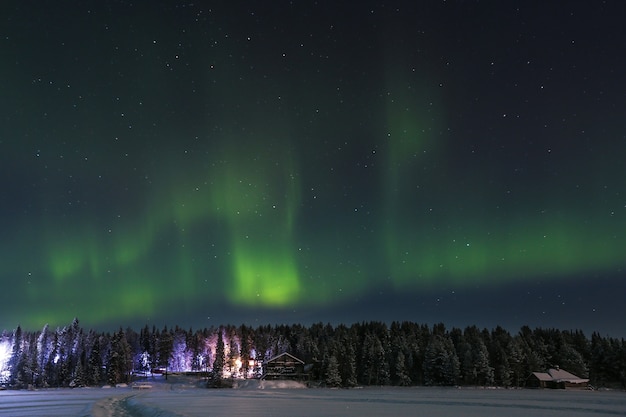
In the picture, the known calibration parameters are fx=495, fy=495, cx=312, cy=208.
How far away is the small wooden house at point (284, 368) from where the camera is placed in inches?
4963

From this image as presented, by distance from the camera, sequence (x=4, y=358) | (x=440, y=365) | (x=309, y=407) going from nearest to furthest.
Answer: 1. (x=309, y=407)
2. (x=440, y=365)
3. (x=4, y=358)

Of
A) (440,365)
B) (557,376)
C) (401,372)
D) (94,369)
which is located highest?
(94,369)

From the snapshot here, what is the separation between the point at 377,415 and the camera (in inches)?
1388

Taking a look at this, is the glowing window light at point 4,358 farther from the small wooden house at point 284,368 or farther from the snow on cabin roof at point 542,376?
the snow on cabin roof at point 542,376

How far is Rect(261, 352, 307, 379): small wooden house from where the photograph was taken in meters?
126

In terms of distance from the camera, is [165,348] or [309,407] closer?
[309,407]

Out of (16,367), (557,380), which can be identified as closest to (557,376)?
(557,380)

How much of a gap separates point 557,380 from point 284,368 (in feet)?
211

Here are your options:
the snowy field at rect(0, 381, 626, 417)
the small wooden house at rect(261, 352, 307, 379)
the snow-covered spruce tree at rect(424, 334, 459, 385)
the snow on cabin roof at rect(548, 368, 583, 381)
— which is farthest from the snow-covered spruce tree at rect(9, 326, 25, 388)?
the snow on cabin roof at rect(548, 368, 583, 381)

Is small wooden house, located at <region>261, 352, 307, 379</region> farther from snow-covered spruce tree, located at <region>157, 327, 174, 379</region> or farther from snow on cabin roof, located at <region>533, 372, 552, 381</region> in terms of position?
snow on cabin roof, located at <region>533, 372, 552, 381</region>

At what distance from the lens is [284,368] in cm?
12750

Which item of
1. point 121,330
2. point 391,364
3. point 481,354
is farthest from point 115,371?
point 481,354

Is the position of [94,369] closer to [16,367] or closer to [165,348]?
[16,367]

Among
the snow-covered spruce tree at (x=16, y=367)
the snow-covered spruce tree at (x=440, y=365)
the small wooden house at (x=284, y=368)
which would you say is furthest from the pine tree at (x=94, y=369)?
the snow-covered spruce tree at (x=440, y=365)
